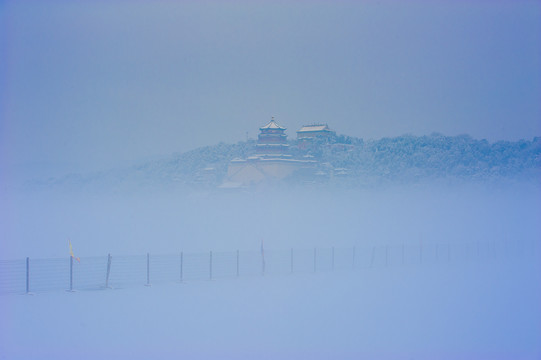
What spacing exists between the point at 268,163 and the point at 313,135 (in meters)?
8.77

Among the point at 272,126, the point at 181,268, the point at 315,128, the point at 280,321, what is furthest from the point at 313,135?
the point at 280,321

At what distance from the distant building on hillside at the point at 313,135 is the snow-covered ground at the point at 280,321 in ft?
153

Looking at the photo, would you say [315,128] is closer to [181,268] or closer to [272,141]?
[272,141]

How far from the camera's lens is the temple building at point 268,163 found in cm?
5409

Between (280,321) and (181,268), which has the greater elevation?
(181,268)

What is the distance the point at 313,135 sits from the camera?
2435 inches

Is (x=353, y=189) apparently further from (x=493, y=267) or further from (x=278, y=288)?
(x=278, y=288)

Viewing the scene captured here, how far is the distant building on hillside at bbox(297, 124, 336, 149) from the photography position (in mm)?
61219

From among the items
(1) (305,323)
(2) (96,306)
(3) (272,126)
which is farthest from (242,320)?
(3) (272,126)

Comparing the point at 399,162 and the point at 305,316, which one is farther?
the point at 399,162

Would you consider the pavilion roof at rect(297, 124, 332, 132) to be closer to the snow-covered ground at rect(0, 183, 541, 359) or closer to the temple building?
the temple building

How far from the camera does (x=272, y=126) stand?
5812 centimetres

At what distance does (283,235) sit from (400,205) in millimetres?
13832

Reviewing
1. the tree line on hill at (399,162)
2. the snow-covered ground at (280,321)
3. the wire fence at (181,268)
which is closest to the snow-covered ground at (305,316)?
the snow-covered ground at (280,321)
